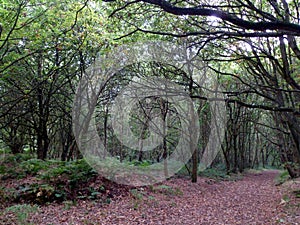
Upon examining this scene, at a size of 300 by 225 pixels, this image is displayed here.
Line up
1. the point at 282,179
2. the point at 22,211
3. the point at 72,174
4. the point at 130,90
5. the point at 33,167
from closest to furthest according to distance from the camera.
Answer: the point at 22,211
the point at 72,174
the point at 33,167
the point at 130,90
the point at 282,179

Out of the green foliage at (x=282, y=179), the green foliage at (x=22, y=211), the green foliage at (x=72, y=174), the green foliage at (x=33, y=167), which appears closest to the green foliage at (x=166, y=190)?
the green foliage at (x=72, y=174)

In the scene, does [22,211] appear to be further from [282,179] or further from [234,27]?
[282,179]

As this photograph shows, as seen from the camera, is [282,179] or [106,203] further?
[282,179]

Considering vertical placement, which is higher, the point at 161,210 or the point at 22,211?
the point at 22,211

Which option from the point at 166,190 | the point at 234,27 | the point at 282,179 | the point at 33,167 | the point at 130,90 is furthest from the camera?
the point at 282,179

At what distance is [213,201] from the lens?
34.6ft

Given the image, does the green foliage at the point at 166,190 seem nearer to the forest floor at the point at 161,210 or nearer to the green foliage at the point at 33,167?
the forest floor at the point at 161,210

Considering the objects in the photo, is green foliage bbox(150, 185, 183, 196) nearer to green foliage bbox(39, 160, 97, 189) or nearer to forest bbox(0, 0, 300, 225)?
forest bbox(0, 0, 300, 225)

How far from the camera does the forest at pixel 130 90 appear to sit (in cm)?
649

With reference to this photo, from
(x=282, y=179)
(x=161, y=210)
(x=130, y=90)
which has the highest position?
(x=130, y=90)

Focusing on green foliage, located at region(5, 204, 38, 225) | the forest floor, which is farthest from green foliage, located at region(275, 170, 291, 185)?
green foliage, located at region(5, 204, 38, 225)

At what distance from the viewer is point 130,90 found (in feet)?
45.5

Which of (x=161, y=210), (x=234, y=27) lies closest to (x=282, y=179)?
(x=161, y=210)

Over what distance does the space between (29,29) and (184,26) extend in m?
5.35
